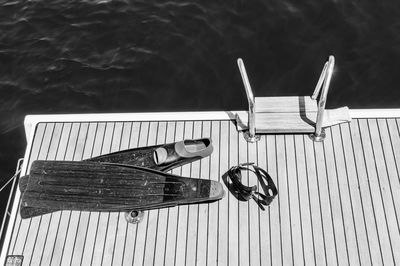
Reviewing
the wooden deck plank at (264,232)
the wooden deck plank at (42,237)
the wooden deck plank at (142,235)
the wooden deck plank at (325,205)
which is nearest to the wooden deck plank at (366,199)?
the wooden deck plank at (325,205)

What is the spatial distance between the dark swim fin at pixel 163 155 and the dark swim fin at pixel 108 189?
0.33 metres

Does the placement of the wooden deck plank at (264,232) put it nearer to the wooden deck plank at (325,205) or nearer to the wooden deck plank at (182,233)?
the wooden deck plank at (325,205)

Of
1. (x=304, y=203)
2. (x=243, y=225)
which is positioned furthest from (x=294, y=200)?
(x=243, y=225)

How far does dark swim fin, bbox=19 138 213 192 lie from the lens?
10.0 metres

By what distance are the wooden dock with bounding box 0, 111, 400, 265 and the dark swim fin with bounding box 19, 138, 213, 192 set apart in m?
0.25

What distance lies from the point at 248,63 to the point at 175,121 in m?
4.68

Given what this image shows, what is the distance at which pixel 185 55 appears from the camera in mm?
15102

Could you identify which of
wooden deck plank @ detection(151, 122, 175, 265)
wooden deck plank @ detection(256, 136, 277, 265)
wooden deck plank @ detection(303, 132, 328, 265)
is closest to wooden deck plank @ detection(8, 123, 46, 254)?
wooden deck plank @ detection(151, 122, 175, 265)

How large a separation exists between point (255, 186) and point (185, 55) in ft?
22.9

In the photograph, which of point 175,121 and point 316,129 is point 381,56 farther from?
point 175,121

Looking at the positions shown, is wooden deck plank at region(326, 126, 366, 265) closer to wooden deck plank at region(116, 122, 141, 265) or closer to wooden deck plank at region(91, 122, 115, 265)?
wooden deck plank at region(116, 122, 141, 265)

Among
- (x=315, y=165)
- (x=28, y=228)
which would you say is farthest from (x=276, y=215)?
(x=28, y=228)

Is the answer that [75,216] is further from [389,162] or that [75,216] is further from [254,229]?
[389,162]

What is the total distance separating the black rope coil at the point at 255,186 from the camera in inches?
367
